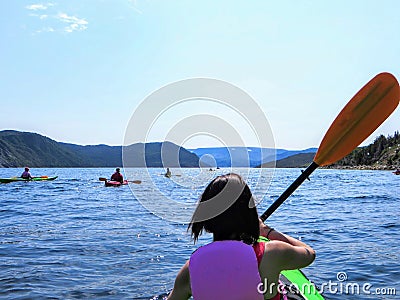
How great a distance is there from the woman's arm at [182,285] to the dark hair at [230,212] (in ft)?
0.89

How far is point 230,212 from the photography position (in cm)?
257

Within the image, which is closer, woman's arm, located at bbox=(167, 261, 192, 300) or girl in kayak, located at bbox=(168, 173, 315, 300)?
girl in kayak, located at bbox=(168, 173, 315, 300)

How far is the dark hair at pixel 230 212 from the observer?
102 inches

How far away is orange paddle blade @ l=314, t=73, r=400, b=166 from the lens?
411 centimetres

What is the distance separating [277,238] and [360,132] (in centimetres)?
197

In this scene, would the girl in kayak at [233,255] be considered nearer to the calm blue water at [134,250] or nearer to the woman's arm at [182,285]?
the woman's arm at [182,285]

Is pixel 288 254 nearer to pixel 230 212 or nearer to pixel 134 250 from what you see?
pixel 230 212

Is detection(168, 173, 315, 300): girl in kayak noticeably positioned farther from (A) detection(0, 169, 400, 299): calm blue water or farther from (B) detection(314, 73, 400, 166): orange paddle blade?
(B) detection(314, 73, 400, 166): orange paddle blade

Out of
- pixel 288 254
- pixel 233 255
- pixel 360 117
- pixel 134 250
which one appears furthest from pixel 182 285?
pixel 134 250

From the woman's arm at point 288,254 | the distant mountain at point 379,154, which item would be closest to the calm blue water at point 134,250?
the woman's arm at point 288,254

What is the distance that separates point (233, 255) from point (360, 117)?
8.35 ft

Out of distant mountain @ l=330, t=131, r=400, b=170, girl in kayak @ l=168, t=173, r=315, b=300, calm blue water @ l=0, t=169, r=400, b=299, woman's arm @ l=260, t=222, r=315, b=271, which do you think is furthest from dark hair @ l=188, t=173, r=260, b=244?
distant mountain @ l=330, t=131, r=400, b=170

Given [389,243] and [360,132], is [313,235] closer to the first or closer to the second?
[389,243]

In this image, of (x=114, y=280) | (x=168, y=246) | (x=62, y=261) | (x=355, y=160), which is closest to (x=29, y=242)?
(x=62, y=261)
